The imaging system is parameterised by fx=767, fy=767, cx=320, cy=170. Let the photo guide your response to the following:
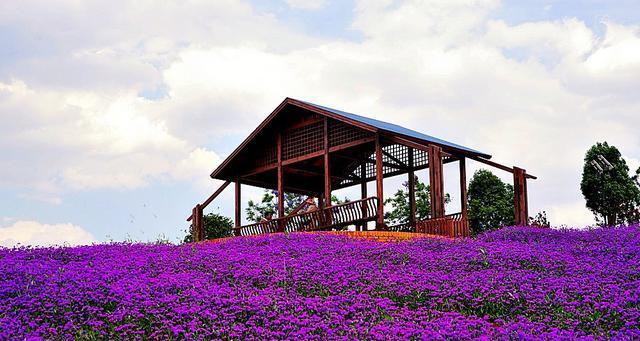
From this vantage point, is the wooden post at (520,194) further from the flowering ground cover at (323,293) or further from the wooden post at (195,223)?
the wooden post at (195,223)

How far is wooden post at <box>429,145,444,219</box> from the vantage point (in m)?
19.0

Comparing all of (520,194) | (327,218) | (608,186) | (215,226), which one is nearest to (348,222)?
(327,218)

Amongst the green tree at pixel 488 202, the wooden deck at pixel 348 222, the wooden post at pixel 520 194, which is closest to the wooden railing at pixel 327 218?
the wooden deck at pixel 348 222

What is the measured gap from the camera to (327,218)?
847 inches

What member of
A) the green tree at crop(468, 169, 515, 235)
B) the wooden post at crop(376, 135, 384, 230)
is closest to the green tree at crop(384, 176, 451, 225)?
the green tree at crop(468, 169, 515, 235)

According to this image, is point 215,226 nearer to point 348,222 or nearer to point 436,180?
point 348,222

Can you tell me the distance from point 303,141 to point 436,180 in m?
5.82

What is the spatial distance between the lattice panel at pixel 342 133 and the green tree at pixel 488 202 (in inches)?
391

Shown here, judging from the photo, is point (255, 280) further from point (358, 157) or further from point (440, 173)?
point (358, 157)

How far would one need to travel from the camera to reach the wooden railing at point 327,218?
815 inches

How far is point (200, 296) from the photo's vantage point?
362 inches

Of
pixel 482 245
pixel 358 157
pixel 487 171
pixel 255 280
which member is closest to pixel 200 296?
pixel 255 280

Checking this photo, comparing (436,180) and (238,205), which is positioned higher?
(238,205)

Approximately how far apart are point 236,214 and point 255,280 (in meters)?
15.4
